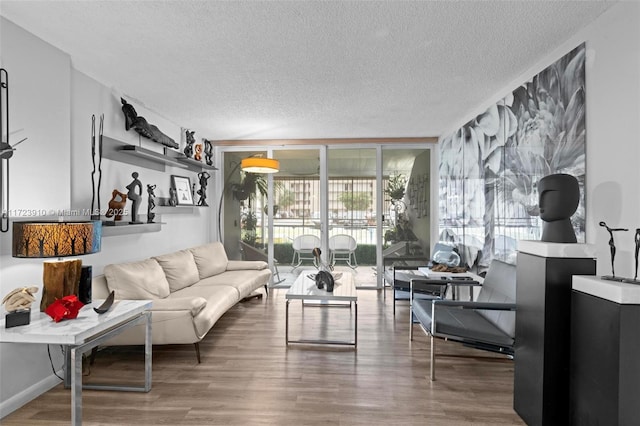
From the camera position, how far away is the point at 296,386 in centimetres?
257

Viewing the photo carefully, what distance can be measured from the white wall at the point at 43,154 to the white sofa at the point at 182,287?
0.31 meters

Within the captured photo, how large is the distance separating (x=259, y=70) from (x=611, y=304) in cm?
293

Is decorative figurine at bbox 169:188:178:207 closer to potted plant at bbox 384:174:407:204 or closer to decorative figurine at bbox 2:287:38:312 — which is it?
decorative figurine at bbox 2:287:38:312

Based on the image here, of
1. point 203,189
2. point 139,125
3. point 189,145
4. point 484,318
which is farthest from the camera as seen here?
point 203,189

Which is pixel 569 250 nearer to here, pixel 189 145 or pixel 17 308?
pixel 17 308

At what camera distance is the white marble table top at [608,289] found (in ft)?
4.94

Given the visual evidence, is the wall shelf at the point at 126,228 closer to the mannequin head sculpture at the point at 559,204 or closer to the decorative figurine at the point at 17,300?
the decorative figurine at the point at 17,300

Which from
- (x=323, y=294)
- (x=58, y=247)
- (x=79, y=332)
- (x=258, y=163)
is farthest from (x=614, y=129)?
(x=258, y=163)

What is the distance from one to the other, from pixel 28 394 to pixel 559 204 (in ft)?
12.1

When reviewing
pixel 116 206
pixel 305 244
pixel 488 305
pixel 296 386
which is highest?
pixel 116 206

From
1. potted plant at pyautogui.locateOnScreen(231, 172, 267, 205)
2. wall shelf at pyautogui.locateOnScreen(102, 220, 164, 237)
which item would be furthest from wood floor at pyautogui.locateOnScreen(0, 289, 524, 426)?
potted plant at pyautogui.locateOnScreen(231, 172, 267, 205)

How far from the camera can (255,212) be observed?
20.0 feet

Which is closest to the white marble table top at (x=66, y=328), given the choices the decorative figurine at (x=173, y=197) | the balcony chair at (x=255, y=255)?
the decorative figurine at (x=173, y=197)

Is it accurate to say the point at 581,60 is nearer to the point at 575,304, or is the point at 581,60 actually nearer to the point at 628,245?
the point at 628,245
